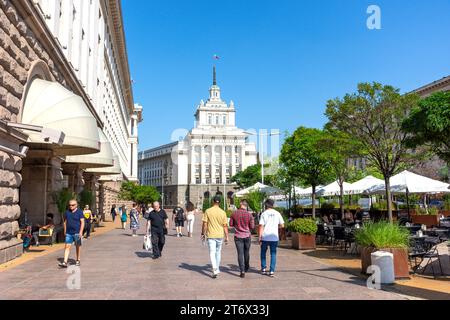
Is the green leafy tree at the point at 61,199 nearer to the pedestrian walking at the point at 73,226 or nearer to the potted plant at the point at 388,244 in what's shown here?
the pedestrian walking at the point at 73,226

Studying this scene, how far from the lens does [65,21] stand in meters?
20.6

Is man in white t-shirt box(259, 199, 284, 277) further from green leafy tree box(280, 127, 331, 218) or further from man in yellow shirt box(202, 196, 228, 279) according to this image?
green leafy tree box(280, 127, 331, 218)

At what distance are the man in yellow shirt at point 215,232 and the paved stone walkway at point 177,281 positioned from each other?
429mm

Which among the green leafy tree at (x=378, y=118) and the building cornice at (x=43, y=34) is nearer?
the building cornice at (x=43, y=34)

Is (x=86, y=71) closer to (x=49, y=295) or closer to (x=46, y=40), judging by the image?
(x=46, y=40)

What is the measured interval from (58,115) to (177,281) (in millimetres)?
7557

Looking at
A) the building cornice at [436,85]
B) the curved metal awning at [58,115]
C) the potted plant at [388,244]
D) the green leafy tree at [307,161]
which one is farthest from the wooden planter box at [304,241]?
the building cornice at [436,85]

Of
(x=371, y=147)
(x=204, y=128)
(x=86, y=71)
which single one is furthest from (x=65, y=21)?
(x=204, y=128)

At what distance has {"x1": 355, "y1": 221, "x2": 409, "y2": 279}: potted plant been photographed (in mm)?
9766

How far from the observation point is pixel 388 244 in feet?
32.4

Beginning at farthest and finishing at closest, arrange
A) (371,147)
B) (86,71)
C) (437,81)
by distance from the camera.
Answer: (437,81), (86,71), (371,147)

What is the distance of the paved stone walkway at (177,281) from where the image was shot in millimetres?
7887

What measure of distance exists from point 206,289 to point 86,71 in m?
22.5

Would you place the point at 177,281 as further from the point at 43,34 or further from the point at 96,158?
the point at 96,158
